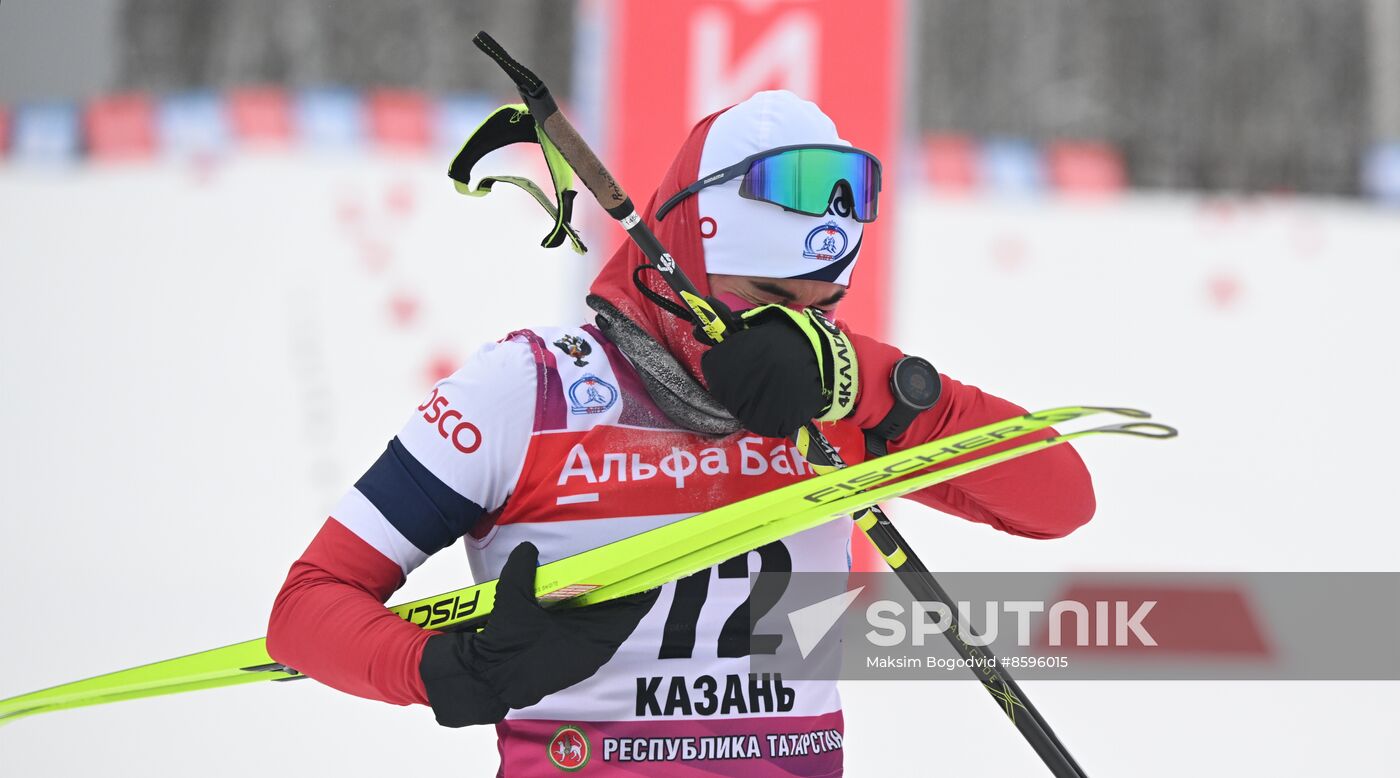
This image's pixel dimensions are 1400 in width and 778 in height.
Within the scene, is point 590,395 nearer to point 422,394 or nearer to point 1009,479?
point 1009,479

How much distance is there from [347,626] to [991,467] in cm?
82

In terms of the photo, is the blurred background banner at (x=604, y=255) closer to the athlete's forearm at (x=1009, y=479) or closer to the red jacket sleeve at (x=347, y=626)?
the athlete's forearm at (x=1009, y=479)

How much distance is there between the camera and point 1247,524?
4.83m

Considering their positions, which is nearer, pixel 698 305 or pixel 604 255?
pixel 698 305

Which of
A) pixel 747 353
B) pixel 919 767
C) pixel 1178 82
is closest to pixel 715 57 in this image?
pixel 919 767

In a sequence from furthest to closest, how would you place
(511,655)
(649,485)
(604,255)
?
(604,255) → (649,485) → (511,655)

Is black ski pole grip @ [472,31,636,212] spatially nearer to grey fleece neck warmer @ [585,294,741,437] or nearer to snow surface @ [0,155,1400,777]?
grey fleece neck warmer @ [585,294,741,437]

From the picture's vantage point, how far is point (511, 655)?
140 cm

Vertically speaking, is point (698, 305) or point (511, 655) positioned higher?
point (698, 305)

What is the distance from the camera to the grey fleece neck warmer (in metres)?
1.63

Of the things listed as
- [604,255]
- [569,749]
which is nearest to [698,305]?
[569,749]

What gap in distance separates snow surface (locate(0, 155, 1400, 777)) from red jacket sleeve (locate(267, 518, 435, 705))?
153 centimetres

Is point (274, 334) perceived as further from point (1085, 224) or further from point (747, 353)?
point (747, 353)

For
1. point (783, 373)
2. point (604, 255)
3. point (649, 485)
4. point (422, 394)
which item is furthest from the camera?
point (422, 394)
